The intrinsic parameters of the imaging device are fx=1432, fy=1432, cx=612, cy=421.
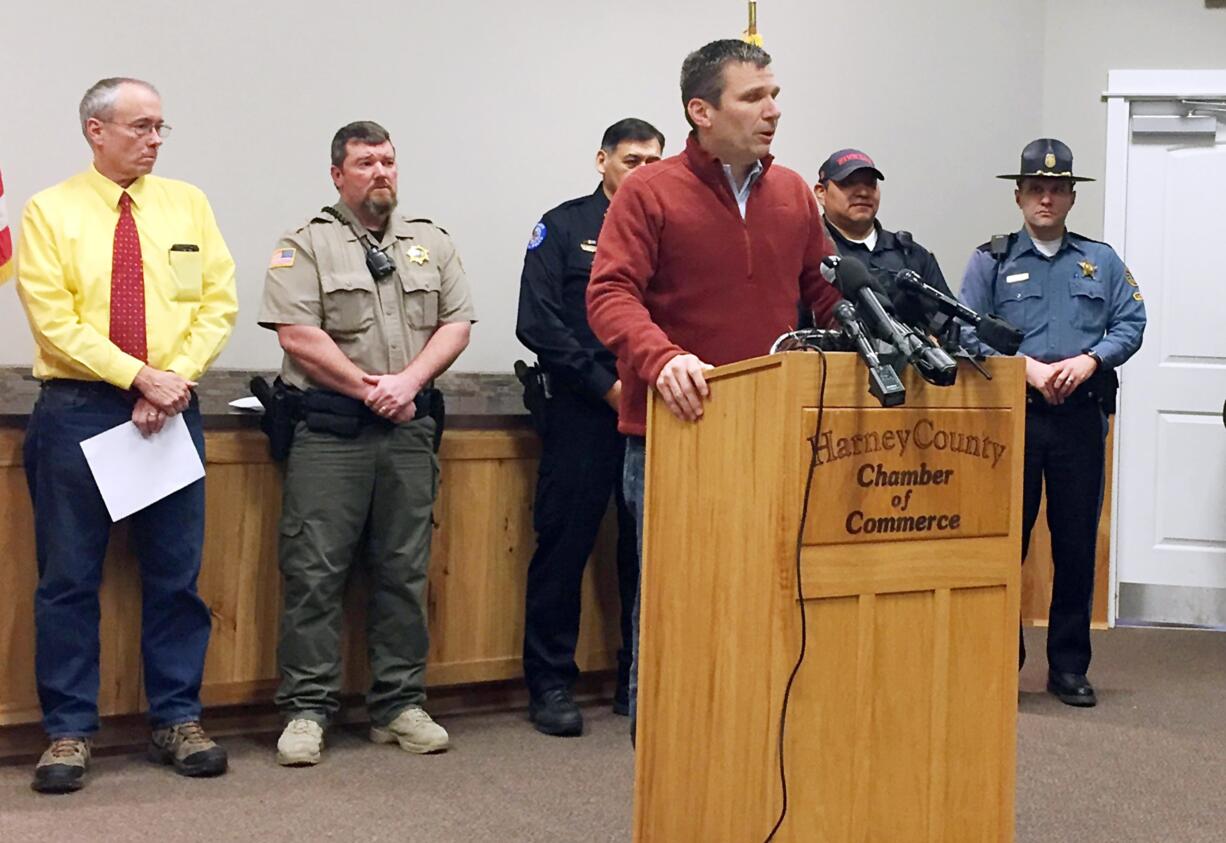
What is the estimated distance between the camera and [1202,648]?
504 cm

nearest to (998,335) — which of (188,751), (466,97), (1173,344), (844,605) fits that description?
(844,605)

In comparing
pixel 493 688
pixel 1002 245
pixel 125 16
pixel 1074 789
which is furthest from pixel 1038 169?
pixel 125 16

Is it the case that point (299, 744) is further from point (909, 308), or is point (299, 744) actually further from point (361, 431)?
point (909, 308)

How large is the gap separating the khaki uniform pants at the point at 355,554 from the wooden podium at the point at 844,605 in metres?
1.42

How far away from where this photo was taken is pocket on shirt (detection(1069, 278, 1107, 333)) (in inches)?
163

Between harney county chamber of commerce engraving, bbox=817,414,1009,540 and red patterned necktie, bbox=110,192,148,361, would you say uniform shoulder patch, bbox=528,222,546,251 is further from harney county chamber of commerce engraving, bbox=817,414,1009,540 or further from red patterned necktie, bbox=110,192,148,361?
harney county chamber of commerce engraving, bbox=817,414,1009,540

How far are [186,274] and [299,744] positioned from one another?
3.62 feet

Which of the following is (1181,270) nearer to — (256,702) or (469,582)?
(469,582)

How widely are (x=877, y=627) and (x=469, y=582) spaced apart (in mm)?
2045

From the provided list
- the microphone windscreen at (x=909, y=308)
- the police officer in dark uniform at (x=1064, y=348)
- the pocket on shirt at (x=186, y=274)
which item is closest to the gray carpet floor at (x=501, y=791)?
the police officer in dark uniform at (x=1064, y=348)

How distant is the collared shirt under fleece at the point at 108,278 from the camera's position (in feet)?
10.0

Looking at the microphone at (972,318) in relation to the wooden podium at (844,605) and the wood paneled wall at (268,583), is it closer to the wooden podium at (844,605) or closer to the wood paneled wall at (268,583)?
the wooden podium at (844,605)

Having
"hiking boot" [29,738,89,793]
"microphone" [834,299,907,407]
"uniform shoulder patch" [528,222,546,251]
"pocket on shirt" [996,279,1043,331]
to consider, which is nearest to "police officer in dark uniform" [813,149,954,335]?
"pocket on shirt" [996,279,1043,331]

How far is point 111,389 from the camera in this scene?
10.3 feet
